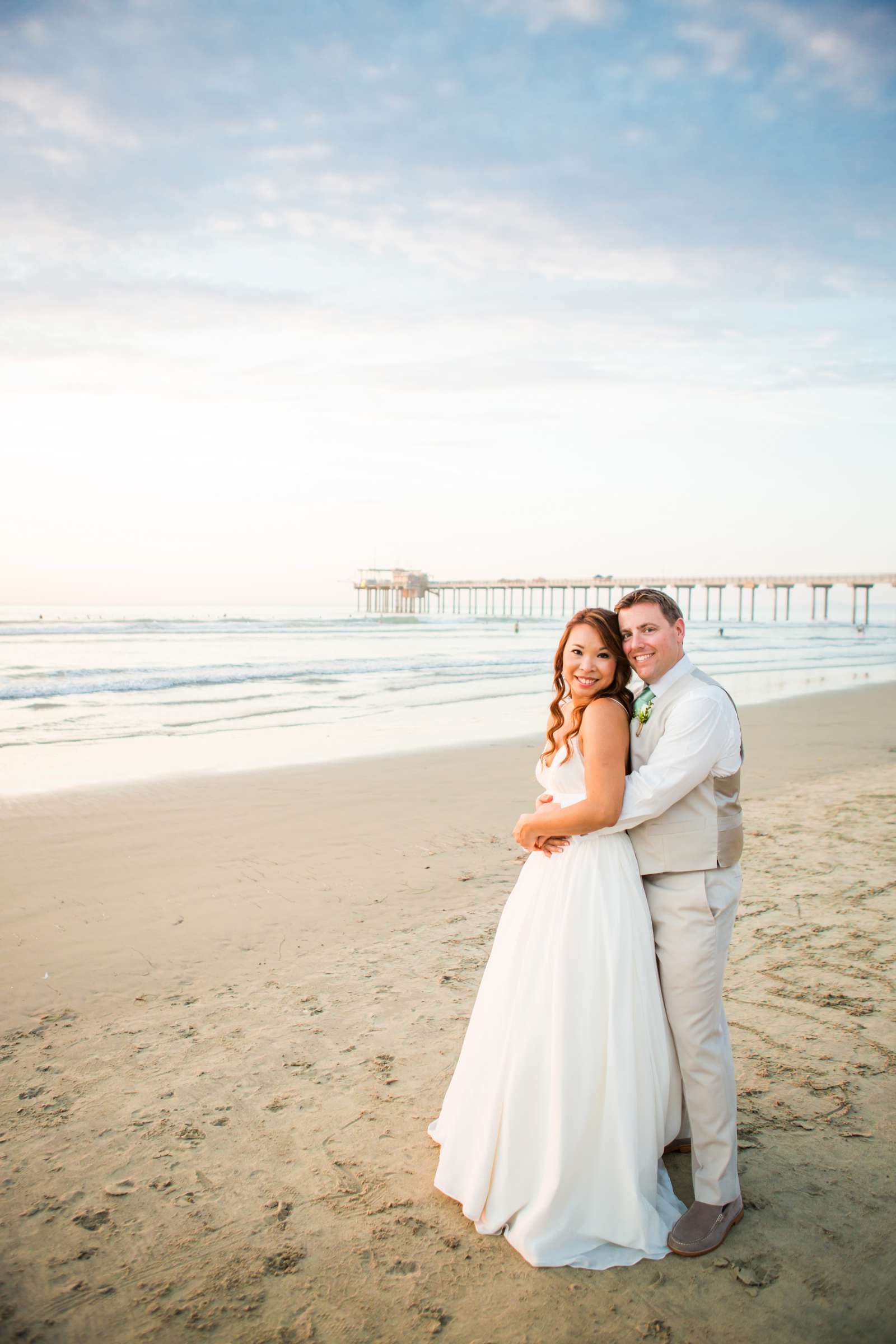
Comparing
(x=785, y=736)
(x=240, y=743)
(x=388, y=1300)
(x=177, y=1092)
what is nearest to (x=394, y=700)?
(x=240, y=743)

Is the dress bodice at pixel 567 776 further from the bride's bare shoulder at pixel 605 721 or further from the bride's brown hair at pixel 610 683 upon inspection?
the bride's bare shoulder at pixel 605 721

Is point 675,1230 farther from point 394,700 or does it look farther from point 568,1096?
point 394,700

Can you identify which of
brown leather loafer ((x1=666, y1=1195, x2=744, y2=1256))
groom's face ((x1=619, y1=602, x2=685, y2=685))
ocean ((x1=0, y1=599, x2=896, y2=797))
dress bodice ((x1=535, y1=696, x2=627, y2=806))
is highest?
groom's face ((x1=619, y1=602, x2=685, y2=685))

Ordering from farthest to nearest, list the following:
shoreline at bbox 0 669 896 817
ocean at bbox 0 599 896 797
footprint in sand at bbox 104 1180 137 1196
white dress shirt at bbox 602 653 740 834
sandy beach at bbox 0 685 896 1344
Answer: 1. ocean at bbox 0 599 896 797
2. shoreline at bbox 0 669 896 817
3. footprint in sand at bbox 104 1180 137 1196
4. white dress shirt at bbox 602 653 740 834
5. sandy beach at bbox 0 685 896 1344

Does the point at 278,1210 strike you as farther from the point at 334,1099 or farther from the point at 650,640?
the point at 650,640

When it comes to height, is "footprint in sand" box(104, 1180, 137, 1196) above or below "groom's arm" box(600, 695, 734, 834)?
below

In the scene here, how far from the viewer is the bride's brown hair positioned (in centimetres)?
262

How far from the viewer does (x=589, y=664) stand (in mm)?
2602

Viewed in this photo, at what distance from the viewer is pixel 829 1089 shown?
335 centimetres

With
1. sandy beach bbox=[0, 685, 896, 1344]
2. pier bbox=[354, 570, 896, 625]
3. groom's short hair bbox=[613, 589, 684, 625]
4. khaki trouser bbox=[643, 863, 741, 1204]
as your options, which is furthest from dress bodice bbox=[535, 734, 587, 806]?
pier bbox=[354, 570, 896, 625]

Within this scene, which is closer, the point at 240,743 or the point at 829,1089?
the point at 829,1089

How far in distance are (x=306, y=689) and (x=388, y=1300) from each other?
16.7 metres

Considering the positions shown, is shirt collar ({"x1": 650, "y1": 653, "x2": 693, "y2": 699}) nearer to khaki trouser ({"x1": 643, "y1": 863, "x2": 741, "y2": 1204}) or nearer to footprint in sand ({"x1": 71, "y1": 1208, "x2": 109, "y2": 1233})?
khaki trouser ({"x1": 643, "y1": 863, "x2": 741, "y2": 1204})

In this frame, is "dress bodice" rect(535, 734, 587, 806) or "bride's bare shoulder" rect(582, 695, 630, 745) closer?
"bride's bare shoulder" rect(582, 695, 630, 745)
